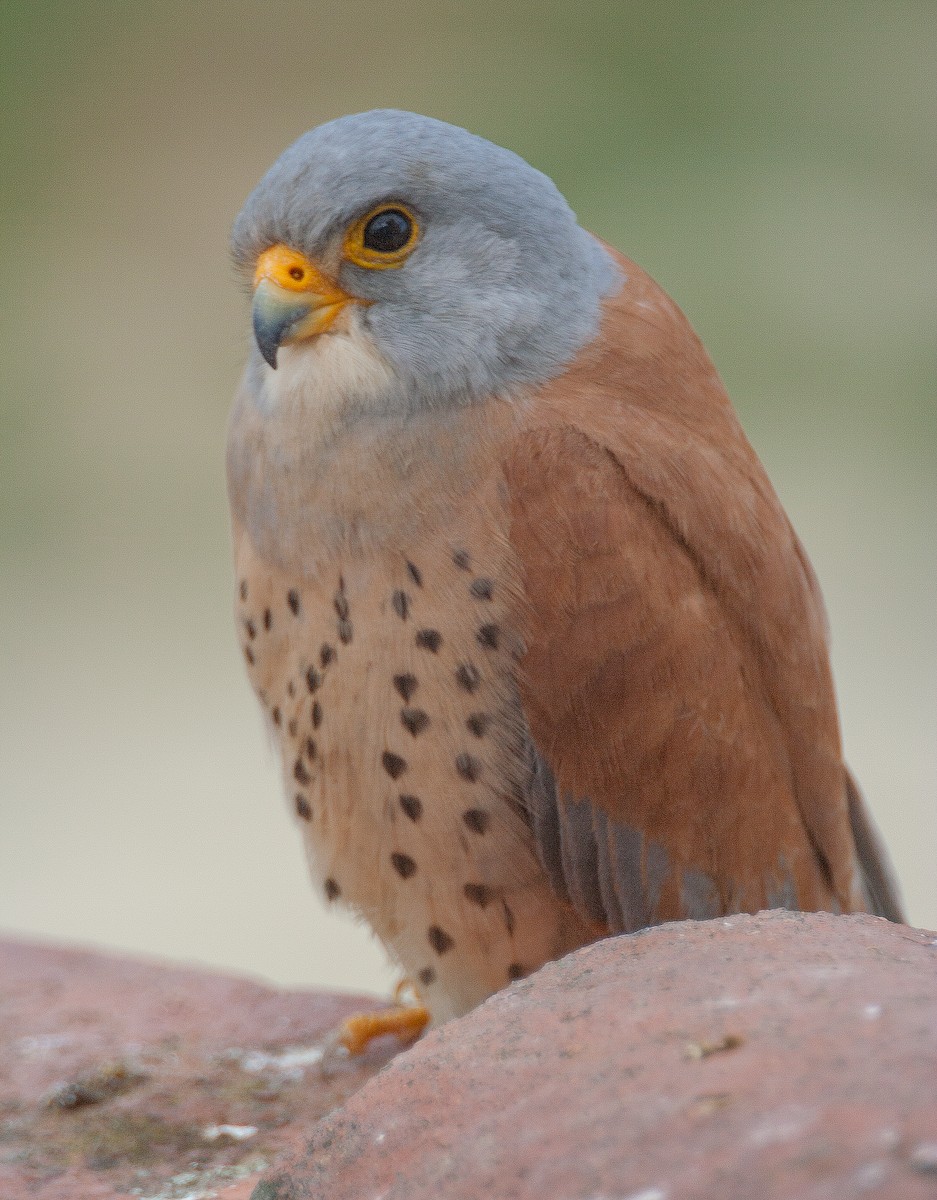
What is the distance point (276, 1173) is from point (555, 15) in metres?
6.44

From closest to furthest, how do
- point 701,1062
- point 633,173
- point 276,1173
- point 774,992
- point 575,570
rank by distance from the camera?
point 701,1062 → point 774,992 → point 276,1173 → point 575,570 → point 633,173

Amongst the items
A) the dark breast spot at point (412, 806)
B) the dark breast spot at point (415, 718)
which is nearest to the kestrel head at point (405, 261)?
the dark breast spot at point (415, 718)

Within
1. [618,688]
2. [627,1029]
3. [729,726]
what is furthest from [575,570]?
[627,1029]

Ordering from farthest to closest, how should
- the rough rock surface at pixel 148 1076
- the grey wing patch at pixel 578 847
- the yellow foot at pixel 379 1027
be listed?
the yellow foot at pixel 379 1027, the grey wing patch at pixel 578 847, the rough rock surface at pixel 148 1076

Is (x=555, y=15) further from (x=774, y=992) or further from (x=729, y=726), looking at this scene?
(x=774, y=992)

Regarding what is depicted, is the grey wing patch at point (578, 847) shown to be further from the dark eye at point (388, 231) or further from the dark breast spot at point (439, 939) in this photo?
the dark eye at point (388, 231)

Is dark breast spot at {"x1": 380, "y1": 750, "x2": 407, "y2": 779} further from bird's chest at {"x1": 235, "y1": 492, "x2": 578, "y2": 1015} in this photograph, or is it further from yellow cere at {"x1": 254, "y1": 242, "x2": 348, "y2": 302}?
yellow cere at {"x1": 254, "y1": 242, "x2": 348, "y2": 302}

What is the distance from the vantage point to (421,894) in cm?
265

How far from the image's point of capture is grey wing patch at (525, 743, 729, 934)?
2.53 metres

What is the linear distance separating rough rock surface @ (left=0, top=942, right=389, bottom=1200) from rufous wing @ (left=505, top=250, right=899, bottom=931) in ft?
2.28

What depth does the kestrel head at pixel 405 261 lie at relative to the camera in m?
2.49

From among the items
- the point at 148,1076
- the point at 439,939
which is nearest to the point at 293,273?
the point at 439,939

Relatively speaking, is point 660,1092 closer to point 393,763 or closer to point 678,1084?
point 678,1084

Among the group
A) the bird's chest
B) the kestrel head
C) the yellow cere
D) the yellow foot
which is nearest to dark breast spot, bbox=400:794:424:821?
the bird's chest
